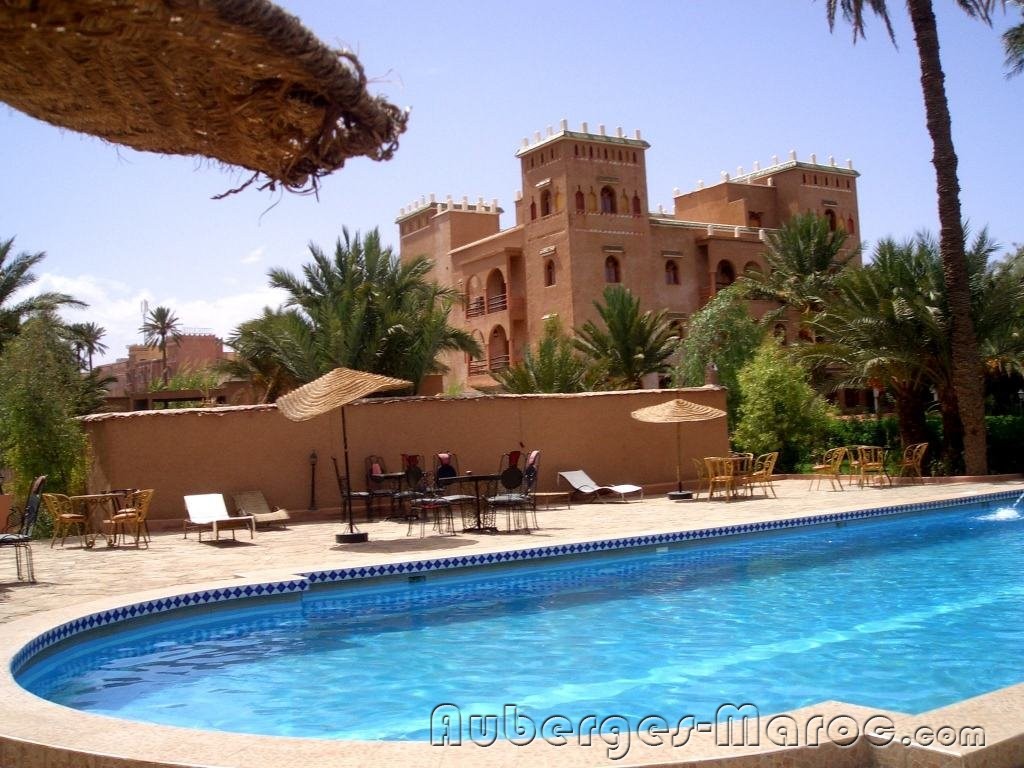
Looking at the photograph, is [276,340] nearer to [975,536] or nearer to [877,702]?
[975,536]

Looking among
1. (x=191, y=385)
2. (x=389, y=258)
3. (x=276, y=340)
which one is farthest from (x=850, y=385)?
(x=191, y=385)

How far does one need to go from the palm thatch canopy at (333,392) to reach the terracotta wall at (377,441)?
289cm

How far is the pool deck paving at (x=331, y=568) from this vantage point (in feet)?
12.0

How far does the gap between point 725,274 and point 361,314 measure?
22019 millimetres

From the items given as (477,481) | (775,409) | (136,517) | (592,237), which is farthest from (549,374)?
(136,517)

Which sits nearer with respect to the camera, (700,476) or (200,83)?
(200,83)

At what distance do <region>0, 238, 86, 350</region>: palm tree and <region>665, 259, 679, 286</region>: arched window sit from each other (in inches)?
879

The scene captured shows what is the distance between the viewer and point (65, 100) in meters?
2.74

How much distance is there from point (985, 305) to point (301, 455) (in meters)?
13.5

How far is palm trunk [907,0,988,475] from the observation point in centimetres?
1880

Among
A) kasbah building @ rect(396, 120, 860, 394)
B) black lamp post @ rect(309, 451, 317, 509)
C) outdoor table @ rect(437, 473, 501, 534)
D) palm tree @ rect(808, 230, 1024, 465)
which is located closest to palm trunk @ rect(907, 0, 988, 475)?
palm tree @ rect(808, 230, 1024, 465)

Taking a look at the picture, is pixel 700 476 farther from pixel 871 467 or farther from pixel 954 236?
pixel 954 236

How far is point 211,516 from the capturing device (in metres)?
12.9

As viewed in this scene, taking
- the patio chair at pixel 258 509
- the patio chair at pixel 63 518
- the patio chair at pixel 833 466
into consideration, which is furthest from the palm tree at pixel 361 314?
the patio chair at pixel 833 466
